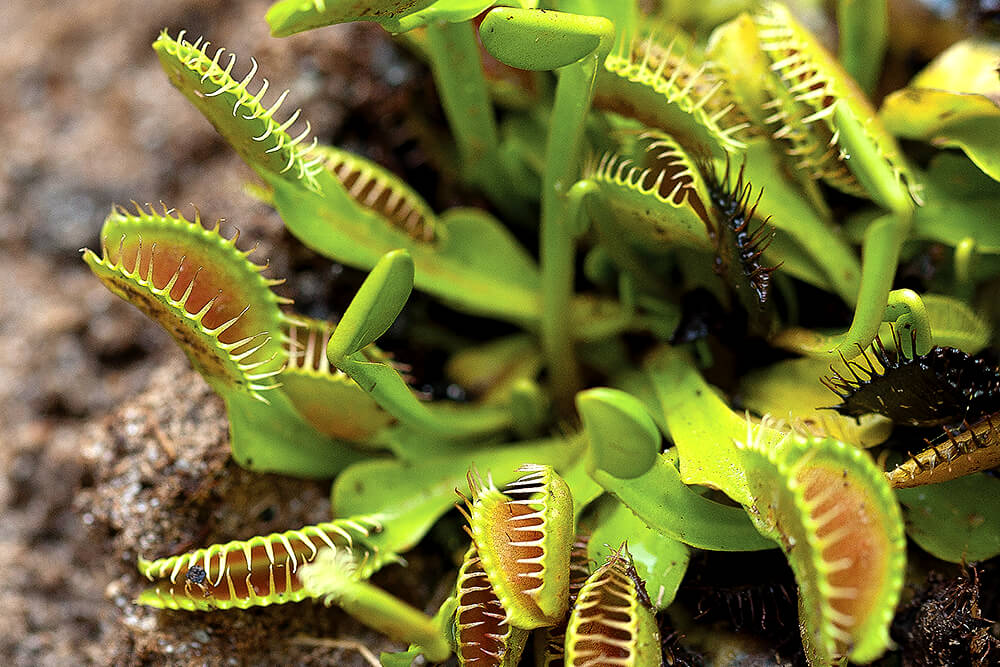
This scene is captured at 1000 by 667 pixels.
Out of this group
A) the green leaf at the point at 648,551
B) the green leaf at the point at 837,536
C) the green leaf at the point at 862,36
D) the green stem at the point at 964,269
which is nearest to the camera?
the green leaf at the point at 837,536

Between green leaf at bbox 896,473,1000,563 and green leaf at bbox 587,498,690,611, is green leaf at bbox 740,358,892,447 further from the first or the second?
green leaf at bbox 587,498,690,611

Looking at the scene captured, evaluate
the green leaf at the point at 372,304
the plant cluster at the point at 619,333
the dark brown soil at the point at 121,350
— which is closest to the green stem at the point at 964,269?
the plant cluster at the point at 619,333

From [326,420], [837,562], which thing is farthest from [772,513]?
[326,420]

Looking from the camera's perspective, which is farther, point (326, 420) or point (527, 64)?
point (326, 420)

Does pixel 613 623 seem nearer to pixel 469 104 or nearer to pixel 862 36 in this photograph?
pixel 469 104

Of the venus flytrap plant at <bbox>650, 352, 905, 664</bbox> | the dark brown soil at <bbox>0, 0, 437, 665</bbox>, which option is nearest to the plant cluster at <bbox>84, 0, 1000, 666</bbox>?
the venus flytrap plant at <bbox>650, 352, 905, 664</bbox>

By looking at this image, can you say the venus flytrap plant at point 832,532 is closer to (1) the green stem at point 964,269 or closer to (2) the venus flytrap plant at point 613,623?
(2) the venus flytrap plant at point 613,623

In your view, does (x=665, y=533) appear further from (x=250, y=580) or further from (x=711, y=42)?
(x=711, y=42)
